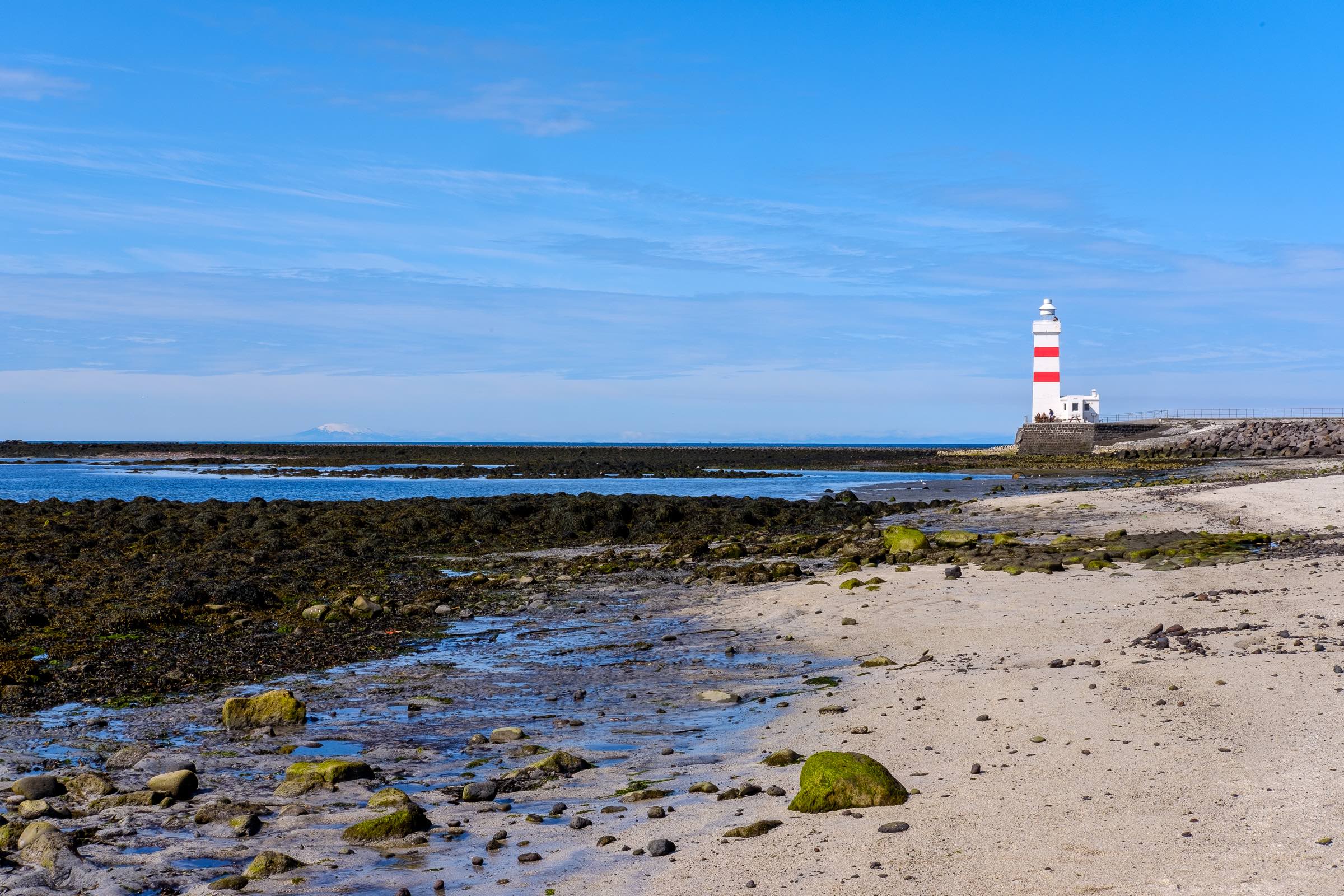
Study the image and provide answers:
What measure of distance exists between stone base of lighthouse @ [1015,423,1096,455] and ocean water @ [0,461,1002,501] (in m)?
17.2

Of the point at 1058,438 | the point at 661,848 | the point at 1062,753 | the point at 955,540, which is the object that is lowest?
the point at 661,848

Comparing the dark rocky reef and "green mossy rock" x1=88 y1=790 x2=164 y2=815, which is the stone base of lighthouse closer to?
the dark rocky reef

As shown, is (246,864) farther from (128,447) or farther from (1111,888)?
(128,447)

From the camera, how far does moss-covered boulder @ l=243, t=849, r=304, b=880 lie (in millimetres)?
5984

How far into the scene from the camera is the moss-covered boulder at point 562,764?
7.97 metres

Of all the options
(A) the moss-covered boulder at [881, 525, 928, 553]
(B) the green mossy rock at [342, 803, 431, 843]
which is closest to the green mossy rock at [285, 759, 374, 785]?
(B) the green mossy rock at [342, 803, 431, 843]

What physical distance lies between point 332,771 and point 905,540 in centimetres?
1405

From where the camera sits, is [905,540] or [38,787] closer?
[38,787]

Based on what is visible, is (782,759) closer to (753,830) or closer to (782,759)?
(782,759)

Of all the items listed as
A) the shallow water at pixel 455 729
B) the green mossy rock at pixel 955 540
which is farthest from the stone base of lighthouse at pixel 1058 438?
the shallow water at pixel 455 729

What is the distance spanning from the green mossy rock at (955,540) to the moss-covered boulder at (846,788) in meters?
13.4

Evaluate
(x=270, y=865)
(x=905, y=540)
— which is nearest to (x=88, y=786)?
(x=270, y=865)

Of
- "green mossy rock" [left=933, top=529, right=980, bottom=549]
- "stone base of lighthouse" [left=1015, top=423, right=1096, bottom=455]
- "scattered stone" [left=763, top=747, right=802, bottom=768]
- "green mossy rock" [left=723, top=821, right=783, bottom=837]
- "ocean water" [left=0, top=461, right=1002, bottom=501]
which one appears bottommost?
"scattered stone" [left=763, top=747, right=802, bottom=768]

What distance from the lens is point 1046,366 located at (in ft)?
265
